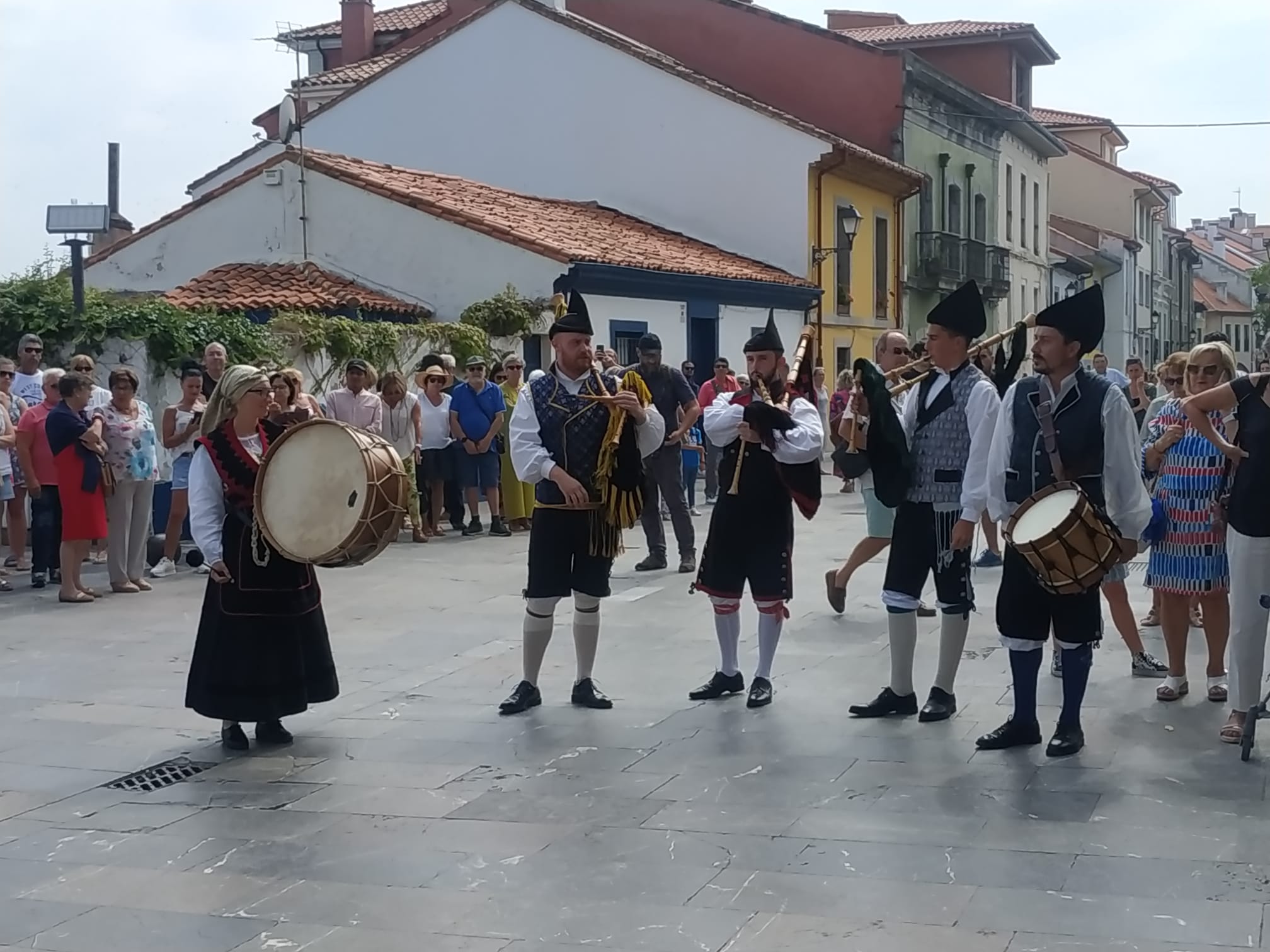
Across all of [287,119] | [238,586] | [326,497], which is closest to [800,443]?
[326,497]

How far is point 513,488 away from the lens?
15.5m

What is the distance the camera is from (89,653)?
9.07 metres

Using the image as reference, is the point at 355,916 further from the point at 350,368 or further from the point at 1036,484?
the point at 350,368

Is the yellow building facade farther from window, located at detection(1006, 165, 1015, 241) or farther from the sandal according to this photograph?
the sandal

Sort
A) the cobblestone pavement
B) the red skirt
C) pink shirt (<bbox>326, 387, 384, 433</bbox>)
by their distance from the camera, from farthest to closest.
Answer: pink shirt (<bbox>326, 387, 384, 433</bbox>)
the red skirt
the cobblestone pavement

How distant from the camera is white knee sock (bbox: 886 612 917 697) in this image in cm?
709

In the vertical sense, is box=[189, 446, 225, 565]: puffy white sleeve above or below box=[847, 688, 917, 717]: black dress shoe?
above

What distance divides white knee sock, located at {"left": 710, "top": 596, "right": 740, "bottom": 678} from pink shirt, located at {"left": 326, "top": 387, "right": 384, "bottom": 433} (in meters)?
6.46

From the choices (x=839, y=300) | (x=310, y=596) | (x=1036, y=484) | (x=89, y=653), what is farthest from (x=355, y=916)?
(x=839, y=300)

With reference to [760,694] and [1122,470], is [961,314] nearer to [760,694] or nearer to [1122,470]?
[1122,470]

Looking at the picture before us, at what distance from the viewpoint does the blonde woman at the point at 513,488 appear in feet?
50.9

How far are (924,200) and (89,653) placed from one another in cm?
2878

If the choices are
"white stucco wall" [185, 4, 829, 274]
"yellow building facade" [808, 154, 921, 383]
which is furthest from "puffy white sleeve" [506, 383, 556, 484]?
"white stucco wall" [185, 4, 829, 274]

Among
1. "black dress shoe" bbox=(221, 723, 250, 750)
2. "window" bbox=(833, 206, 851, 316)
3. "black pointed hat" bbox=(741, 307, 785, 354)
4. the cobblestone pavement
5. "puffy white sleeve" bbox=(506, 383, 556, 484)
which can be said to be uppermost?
"window" bbox=(833, 206, 851, 316)
